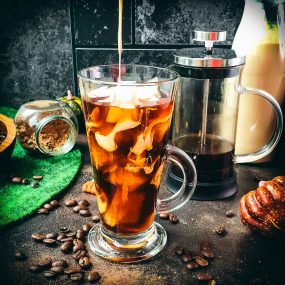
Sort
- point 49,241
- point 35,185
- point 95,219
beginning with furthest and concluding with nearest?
point 35,185, point 95,219, point 49,241

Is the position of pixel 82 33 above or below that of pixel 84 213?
above

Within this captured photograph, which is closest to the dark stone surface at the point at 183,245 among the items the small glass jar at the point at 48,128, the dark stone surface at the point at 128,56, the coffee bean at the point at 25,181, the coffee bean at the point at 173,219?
the coffee bean at the point at 173,219

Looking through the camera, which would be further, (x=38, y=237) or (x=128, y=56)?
(x=128, y=56)

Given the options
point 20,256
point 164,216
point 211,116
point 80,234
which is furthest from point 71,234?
point 211,116

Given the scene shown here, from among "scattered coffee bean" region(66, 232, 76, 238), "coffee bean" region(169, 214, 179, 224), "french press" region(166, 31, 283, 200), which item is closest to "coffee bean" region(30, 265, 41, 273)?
"scattered coffee bean" region(66, 232, 76, 238)

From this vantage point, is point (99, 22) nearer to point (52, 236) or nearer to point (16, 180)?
point (16, 180)

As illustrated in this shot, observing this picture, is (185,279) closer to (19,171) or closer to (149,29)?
(19,171)

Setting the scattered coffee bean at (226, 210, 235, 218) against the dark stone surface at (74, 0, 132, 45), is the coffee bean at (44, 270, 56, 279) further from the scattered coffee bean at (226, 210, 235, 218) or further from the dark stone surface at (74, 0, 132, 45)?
the dark stone surface at (74, 0, 132, 45)
